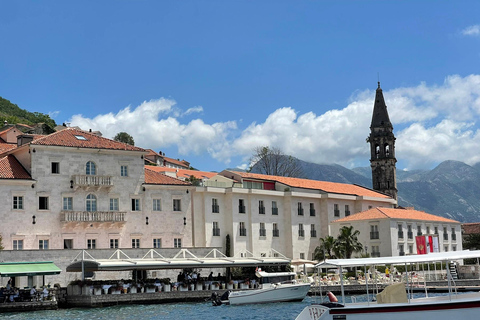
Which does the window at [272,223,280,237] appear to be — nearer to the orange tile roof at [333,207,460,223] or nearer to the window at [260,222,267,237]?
the window at [260,222,267,237]

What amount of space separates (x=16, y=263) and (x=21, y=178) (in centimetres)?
847

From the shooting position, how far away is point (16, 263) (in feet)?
170

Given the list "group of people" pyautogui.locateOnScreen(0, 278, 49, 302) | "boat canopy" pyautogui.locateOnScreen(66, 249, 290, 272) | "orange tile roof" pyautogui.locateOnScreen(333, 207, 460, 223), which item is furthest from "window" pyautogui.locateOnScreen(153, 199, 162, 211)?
"orange tile roof" pyautogui.locateOnScreen(333, 207, 460, 223)

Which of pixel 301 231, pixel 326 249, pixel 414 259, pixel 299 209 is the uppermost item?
pixel 299 209

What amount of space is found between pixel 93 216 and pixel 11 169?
7680 mm

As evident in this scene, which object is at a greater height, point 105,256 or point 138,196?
point 138,196

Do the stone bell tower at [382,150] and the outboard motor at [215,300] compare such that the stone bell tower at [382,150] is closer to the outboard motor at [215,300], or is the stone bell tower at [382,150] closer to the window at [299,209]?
the window at [299,209]

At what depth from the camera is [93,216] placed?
60219 millimetres

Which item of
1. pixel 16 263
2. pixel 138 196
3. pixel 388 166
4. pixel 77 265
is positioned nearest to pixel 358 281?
pixel 138 196

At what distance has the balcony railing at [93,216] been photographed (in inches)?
2327

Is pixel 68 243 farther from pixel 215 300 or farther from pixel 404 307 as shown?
pixel 404 307

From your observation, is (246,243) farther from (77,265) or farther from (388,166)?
(388,166)

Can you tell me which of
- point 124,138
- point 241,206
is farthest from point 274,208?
point 124,138

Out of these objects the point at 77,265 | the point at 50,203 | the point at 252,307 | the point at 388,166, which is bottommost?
the point at 252,307
